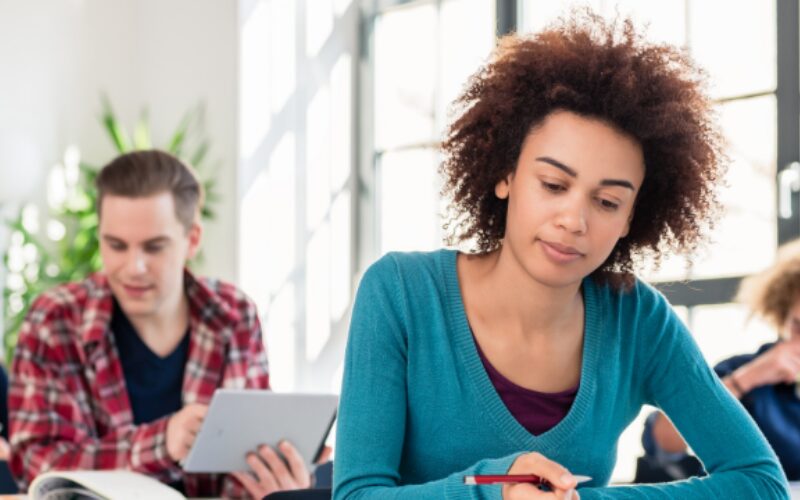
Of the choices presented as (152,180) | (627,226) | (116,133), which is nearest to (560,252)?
(627,226)

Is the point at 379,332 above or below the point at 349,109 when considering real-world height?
below

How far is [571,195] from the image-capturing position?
1604mm

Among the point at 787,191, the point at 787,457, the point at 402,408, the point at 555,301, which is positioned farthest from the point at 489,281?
the point at 787,191

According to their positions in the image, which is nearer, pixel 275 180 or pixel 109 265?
pixel 109 265

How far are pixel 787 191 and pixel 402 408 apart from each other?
119 inches

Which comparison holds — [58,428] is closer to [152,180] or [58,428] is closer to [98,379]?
[98,379]

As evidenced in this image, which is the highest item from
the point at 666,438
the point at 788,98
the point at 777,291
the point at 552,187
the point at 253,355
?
the point at 788,98

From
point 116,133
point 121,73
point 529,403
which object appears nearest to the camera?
point 529,403

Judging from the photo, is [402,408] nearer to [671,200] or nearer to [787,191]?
[671,200]

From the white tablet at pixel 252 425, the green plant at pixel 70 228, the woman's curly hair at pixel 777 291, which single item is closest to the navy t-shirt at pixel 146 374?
the white tablet at pixel 252 425

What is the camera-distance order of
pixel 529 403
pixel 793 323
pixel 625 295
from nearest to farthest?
pixel 529 403
pixel 625 295
pixel 793 323

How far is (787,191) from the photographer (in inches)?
171

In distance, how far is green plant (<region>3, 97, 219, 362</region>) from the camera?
5.81 metres

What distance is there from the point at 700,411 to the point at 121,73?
16.9ft
